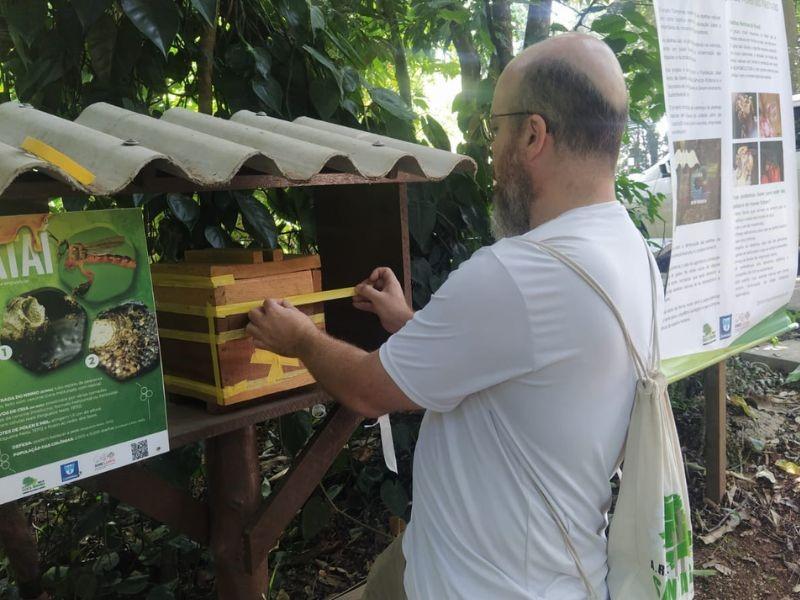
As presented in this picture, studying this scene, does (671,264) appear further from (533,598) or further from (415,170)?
(533,598)

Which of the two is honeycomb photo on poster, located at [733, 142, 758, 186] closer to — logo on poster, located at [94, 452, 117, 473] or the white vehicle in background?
logo on poster, located at [94, 452, 117, 473]

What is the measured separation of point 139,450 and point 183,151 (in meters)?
0.60

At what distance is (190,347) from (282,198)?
1210mm

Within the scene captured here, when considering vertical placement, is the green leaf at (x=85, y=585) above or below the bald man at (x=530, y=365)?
below

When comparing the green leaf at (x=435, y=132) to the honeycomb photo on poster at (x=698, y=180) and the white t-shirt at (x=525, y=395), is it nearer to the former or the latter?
the honeycomb photo on poster at (x=698, y=180)

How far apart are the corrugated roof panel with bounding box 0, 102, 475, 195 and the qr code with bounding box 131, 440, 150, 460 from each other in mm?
506

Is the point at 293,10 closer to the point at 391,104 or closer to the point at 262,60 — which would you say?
the point at 262,60

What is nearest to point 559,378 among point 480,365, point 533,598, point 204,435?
point 480,365

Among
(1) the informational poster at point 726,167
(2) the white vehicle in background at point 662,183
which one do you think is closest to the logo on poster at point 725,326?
(1) the informational poster at point 726,167

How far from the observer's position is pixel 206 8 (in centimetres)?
204

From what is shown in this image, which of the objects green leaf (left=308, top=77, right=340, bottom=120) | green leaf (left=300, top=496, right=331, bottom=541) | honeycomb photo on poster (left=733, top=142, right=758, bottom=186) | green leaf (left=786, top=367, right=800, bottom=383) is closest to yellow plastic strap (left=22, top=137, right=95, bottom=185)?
green leaf (left=308, top=77, right=340, bottom=120)

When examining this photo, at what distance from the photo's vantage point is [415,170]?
1.68 metres

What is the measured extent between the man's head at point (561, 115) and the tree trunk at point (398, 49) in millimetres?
1851

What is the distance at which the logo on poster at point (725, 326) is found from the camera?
8.84ft
